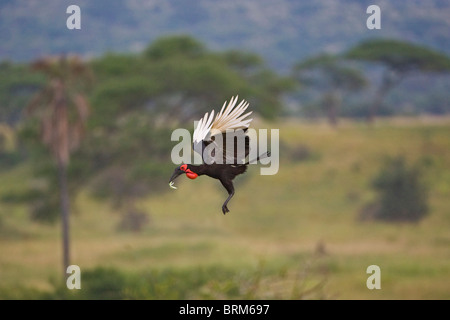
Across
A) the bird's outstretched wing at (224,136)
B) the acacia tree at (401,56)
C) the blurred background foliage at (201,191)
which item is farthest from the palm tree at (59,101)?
the acacia tree at (401,56)

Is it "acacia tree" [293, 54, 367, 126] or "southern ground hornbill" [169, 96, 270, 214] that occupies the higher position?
"acacia tree" [293, 54, 367, 126]

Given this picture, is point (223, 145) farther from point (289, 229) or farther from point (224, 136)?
point (289, 229)

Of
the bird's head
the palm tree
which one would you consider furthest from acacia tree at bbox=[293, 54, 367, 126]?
the bird's head

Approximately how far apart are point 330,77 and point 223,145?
65.5 metres

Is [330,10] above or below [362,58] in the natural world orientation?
above

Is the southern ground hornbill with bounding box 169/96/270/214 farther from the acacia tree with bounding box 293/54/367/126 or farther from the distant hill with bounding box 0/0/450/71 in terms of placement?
the distant hill with bounding box 0/0/450/71

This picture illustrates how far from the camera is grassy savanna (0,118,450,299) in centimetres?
3584

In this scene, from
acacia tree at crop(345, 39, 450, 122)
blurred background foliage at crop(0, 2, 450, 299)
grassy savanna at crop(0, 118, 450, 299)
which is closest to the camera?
grassy savanna at crop(0, 118, 450, 299)

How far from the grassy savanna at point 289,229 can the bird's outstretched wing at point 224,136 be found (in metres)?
21.7

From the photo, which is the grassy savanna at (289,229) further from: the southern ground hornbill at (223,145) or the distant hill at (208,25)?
the distant hill at (208,25)

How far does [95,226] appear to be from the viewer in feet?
167
